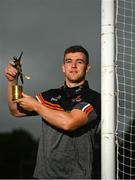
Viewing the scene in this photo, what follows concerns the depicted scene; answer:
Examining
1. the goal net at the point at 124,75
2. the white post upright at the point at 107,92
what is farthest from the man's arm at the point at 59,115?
the goal net at the point at 124,75

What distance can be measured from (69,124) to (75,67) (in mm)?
391

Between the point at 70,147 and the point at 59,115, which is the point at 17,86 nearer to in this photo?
the point at 59,115

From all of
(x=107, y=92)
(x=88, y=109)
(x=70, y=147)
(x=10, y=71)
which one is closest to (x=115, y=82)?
(x=107, y=92)

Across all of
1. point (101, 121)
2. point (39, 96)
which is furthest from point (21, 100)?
point (101, 121)

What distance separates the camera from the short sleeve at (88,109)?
3.71 metres

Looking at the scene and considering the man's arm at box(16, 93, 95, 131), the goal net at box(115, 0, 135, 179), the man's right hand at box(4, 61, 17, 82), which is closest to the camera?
the man's arm at box(16, 93, 95, 131)

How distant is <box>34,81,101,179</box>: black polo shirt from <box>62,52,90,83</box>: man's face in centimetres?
7

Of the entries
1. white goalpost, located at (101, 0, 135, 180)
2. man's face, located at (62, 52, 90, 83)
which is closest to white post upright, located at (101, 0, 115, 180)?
white goalpost, located at (101, 0, 135, 180)

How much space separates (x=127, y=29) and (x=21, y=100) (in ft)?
3.35

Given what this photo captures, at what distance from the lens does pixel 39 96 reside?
13.0ft

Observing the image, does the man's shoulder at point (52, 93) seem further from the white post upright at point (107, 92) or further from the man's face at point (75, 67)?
the white post upright at point (107, 92)

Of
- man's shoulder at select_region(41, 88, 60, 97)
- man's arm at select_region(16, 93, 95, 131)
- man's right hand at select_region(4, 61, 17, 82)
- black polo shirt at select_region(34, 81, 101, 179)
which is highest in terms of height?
man's right hand at select_region(4, 61, 17, 82)

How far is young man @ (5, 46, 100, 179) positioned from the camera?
12.0ft

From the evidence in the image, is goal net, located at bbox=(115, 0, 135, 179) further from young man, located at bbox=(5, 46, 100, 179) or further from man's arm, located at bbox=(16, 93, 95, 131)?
man's arm, located at bbox=(16, 93, 95, 131)
